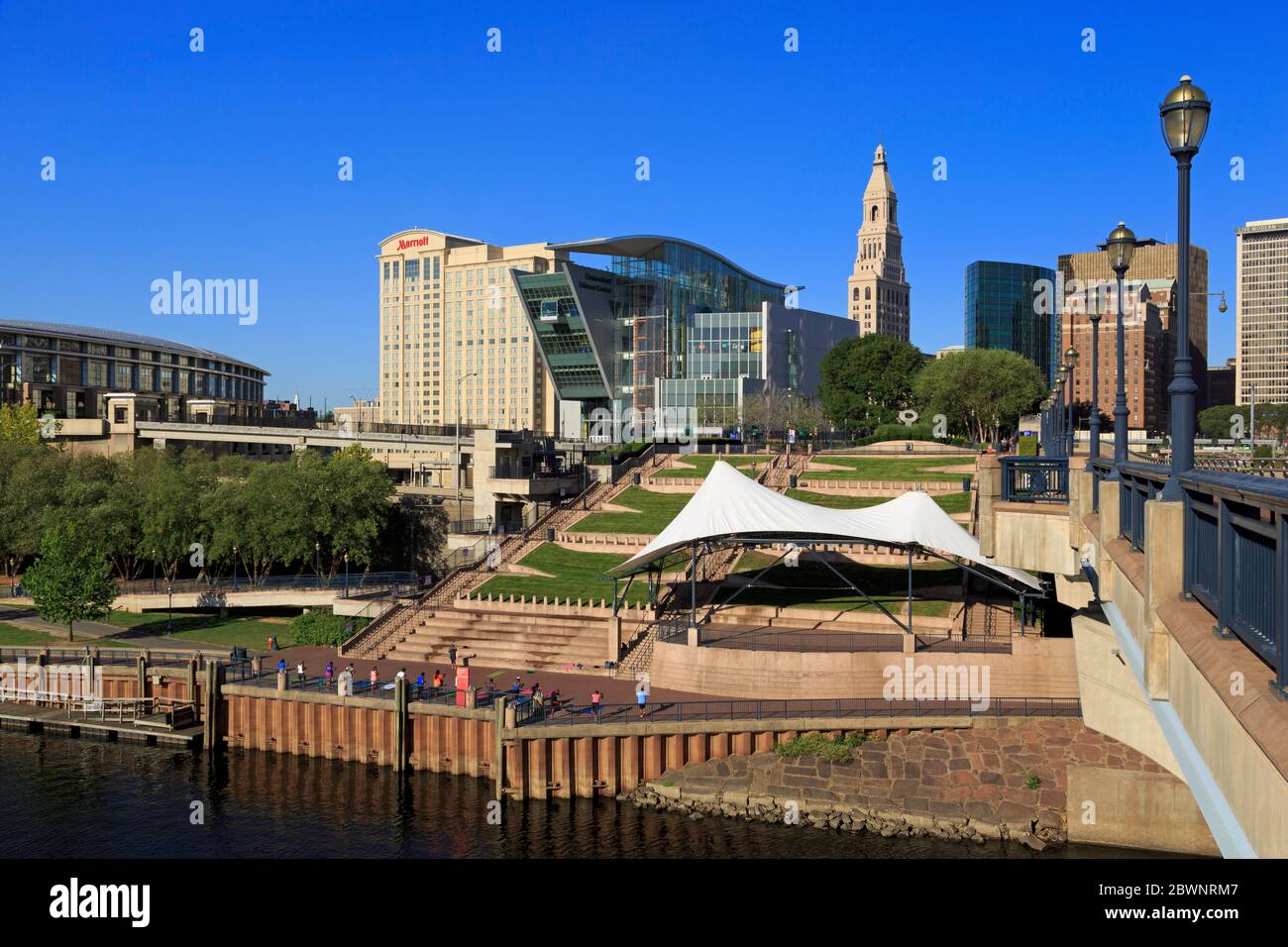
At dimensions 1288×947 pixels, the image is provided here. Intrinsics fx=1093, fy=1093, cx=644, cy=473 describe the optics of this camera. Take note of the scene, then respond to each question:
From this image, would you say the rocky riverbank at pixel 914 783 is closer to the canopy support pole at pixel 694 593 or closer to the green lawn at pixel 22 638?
the canopy support pole at pixel 694 593

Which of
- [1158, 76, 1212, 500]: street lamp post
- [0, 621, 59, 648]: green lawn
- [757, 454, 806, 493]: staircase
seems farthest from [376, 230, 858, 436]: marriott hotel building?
[1158, 76, 1212, 500]: street lamp post

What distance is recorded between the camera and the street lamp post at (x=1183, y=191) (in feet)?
33.3

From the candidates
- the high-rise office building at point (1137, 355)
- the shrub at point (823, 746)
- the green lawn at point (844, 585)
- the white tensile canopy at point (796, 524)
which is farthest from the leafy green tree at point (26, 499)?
the high-rise office building at point (1137, 355)

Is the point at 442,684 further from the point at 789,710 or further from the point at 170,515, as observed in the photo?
the point at 170,515

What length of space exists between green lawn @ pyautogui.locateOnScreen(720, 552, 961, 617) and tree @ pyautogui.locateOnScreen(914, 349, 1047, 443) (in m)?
46.4

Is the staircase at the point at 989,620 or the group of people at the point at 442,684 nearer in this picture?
the group of people at the point at 442,684

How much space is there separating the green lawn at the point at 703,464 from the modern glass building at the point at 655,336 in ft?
102

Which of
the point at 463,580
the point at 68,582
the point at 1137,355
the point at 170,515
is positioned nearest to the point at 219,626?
the point at 68,582

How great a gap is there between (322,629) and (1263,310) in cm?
15193

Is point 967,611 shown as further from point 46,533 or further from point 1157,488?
point 46,533

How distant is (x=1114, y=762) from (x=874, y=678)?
8.42 metres

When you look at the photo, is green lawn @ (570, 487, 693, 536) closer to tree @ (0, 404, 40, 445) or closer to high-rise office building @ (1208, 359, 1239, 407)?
tree @ (0, 404, 40, 445)
